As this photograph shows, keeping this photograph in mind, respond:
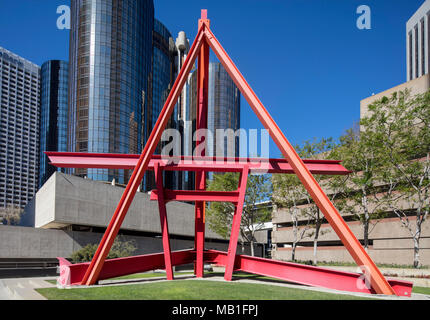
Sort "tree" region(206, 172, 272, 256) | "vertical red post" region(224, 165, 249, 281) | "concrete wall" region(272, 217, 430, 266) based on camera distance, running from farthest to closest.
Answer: "tree" region(206, 172, 272, 256)
"concrete wall" region(272, 217, 430, 266)
"vertical red post" region(224, 165, 249, 281)

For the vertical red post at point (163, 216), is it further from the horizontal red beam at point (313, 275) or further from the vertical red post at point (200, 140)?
the horizontal red beam at point (313, 275)

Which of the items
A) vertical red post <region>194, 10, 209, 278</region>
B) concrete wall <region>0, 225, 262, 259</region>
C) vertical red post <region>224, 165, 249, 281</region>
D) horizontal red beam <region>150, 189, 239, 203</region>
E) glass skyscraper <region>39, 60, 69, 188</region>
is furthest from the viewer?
glass skyscraper <region>39, 60, 69, 188</region>

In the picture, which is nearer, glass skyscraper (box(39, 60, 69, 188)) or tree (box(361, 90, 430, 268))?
tree (box(361, 90, 430, 268))

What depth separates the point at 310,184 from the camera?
505 inches

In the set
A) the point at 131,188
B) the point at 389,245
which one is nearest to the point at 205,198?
the point at 131,188

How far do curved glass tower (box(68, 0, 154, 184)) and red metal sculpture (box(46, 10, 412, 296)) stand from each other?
2228 inches

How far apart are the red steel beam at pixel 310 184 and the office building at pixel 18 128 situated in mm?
92798

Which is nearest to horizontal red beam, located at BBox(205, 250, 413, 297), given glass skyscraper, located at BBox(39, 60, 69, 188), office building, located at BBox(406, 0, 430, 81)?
office building, located at BBox(406, 0, 430, 81)

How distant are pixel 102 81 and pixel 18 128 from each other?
5091 cm

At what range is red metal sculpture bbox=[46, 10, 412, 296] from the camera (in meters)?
12.1

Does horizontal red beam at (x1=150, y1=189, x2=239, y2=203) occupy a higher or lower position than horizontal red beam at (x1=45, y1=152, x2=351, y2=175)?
lower

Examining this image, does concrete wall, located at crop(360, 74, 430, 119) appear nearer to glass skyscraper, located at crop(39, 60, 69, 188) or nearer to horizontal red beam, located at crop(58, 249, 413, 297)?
horizontal red beam, located at crop(58, 249, 413, 297)

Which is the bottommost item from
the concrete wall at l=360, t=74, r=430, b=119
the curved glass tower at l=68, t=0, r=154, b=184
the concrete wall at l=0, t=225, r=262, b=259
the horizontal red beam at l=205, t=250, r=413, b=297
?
the concrete wall at l=0, t=225, r=262, b=259

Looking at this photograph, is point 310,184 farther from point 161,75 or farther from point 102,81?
point 161,75
